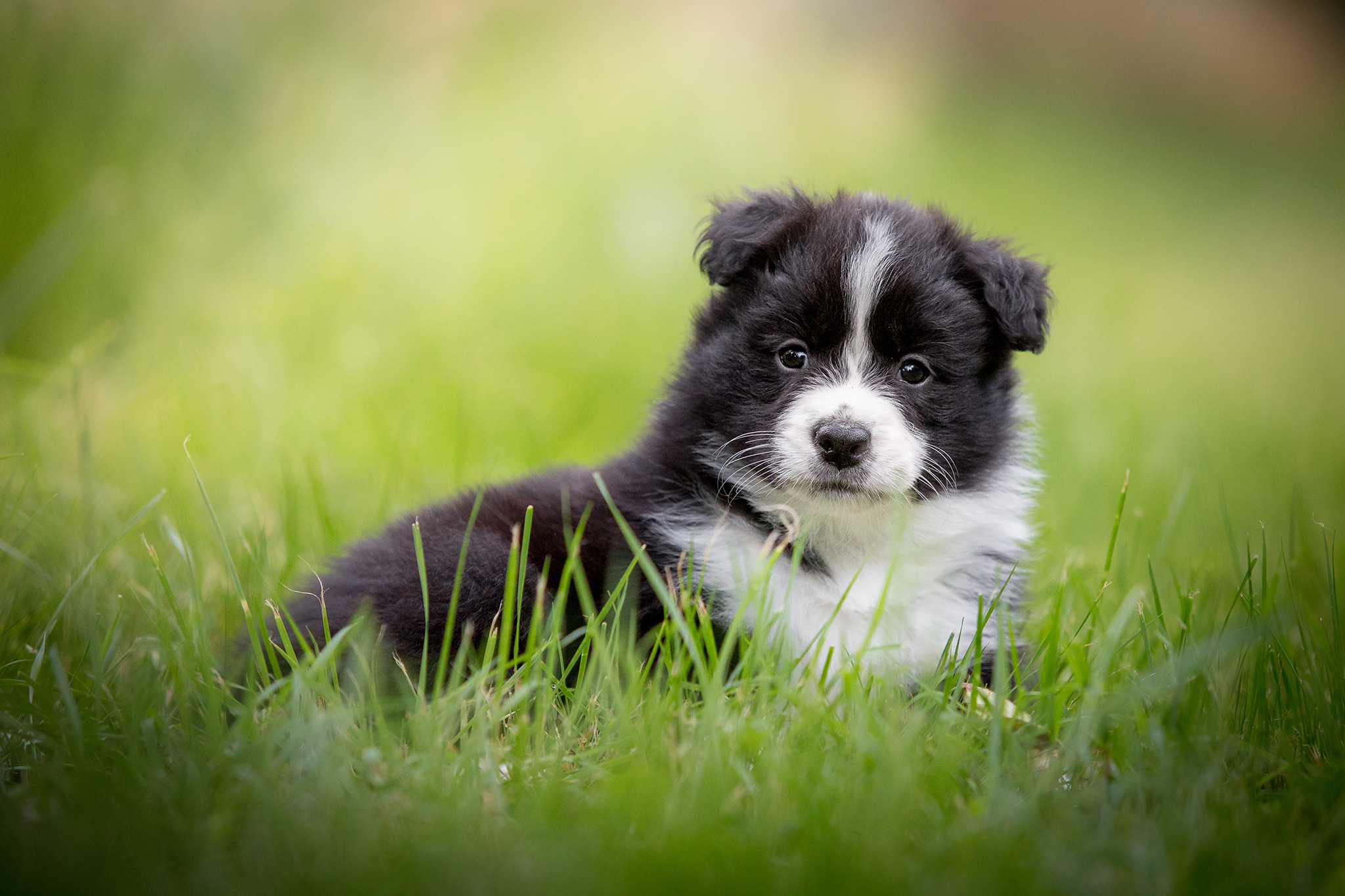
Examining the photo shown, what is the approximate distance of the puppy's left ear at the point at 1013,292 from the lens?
9.09 feet

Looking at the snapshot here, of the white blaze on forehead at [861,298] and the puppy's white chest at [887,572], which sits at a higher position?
the white blaze on forehead at [861,298]

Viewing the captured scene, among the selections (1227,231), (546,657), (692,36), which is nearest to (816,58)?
(692,36)

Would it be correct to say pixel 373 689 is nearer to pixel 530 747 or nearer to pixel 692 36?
pixel 530 747

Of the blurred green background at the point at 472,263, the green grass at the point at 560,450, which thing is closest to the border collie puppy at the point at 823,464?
the green grass at the point at 560,450

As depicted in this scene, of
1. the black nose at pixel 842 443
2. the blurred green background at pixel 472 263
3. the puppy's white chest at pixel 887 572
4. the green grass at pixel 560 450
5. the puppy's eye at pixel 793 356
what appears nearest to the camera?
the green grass at pixel 560 450

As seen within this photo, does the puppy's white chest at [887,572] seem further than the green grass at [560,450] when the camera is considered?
Yes

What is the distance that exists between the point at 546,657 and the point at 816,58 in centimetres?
753

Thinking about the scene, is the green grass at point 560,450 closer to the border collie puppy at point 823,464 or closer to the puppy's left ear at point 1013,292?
→ the border collie puppy at point 823,464

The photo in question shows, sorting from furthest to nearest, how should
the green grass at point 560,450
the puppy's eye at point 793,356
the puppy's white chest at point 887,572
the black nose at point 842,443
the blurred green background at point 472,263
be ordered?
the blurred green background at point 472,263, the puppy's eye at point 793,356, the puppy's white chest at point 887,572, the black nose at point 842,443, the green grass at point 560,450

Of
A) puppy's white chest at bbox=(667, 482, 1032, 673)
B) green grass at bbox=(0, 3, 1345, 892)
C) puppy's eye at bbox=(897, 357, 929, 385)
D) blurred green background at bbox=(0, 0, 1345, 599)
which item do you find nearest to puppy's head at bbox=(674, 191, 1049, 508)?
puppy's eye at bbox=(897, 357, 929, 385)

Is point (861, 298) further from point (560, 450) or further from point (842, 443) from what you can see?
point (560, 450)

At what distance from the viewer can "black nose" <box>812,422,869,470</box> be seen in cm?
259

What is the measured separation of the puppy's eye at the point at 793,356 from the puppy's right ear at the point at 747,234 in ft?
0.87

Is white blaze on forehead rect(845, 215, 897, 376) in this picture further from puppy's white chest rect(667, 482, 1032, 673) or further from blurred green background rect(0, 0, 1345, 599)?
blurred green background rect(0, 0, 1345, 599)
